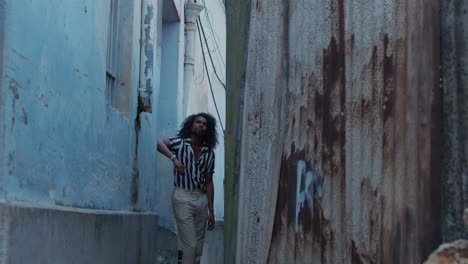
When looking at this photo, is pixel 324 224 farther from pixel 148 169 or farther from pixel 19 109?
pixel 148 169

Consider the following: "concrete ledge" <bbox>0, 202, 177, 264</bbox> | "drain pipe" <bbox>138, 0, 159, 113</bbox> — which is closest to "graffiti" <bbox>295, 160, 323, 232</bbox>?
"concrete ledge" <bbox>0, 202, 177, 264</bbox>

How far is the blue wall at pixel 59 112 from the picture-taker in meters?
3.53

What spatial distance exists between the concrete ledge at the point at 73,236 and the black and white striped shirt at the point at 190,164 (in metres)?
0.61

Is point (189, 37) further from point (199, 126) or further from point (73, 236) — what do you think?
point (73, 236)

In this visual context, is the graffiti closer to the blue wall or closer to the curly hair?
the blue wall

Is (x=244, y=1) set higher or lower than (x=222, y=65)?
lower

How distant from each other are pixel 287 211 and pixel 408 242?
2.23 ft

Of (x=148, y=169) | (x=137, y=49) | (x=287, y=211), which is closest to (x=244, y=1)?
(x=287, y=211)

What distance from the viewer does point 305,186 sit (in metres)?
3.17

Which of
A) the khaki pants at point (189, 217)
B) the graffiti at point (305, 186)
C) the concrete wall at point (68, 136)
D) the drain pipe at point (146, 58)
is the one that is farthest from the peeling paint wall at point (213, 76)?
the graffiti at point (305, 186)

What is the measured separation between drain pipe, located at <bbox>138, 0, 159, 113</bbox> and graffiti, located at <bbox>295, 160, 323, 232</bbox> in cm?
432

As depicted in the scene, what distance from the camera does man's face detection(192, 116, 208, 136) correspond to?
6.67 meters

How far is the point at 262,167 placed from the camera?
3.39 metres

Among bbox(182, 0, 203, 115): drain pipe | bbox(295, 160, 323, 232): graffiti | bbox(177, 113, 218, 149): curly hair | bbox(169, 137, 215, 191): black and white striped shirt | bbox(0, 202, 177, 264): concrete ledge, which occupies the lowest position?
bbox(0, 202, 177, 264): concrete ledge
